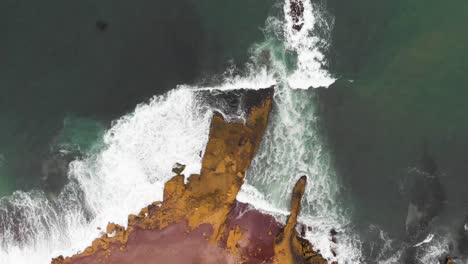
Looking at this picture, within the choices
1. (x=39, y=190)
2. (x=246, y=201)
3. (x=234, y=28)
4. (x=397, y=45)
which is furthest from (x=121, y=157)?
(x=397, y=45)

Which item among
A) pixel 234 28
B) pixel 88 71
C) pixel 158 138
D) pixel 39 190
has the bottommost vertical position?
pixel 39 190

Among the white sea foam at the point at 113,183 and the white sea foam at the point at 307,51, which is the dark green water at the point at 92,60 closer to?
the white sea foam at the point at 113,183

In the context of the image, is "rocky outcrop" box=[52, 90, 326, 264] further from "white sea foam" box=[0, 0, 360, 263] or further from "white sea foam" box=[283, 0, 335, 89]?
"white sea foam" box=[283, 0, 335, 89]

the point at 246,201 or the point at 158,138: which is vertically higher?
the point at 158,138

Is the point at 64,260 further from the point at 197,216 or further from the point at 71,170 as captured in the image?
the point at 197,216

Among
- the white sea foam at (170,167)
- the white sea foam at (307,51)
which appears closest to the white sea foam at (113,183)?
the white sea foam at (170,167)

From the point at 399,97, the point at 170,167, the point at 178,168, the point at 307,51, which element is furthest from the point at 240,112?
the point at 399,97

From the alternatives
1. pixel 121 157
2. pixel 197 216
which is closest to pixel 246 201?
pixel 197 216
